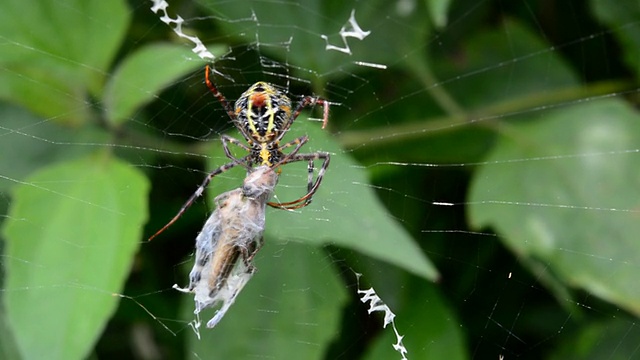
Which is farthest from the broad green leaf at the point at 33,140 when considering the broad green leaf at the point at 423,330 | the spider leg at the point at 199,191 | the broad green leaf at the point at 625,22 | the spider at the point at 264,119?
the broad green leaf at the point at 625,22

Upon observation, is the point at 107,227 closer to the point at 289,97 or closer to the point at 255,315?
the point at 255,315

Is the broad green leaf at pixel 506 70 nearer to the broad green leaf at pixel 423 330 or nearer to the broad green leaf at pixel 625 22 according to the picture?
the broad green leaf at pixel 625 22

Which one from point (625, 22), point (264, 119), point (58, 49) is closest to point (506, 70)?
point (625, 22)

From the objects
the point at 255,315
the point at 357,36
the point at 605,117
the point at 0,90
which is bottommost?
the point at 255,315

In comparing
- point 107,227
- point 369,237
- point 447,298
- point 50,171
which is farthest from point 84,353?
point 447,298

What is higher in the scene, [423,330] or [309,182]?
[309,182]

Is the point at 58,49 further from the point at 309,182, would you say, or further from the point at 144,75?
the point at 309,182

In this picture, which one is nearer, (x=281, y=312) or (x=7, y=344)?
(x=7, y=344)
